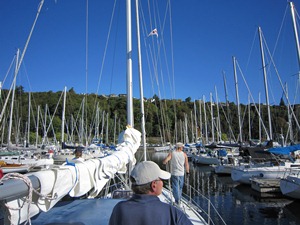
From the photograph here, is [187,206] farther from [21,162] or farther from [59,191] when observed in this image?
[21,162]

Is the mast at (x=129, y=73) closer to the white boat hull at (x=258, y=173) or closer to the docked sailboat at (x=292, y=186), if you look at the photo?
the docked sailboat at (x=292, y=186)

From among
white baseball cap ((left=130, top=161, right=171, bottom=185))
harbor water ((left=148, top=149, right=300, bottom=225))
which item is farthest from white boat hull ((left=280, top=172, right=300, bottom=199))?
white baseball cap ((left=130, top=161, right=171, bottom=185))

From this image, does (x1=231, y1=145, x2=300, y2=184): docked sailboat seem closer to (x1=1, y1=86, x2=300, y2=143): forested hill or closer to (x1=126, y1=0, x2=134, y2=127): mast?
(x1=1, y1=86, x2=300, y2=143): forested hill

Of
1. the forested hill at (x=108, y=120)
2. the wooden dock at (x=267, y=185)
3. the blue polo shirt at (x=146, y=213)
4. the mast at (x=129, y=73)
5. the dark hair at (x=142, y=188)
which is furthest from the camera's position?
the forested hill at (x=108, y=120)

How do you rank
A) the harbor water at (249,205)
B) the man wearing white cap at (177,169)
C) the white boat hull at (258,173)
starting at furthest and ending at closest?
the white boat hull at (258,173) < the harbor water at (249,205) < the man wearing white cap at (177,169)

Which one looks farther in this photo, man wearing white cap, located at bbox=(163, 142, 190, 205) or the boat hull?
the boat hull

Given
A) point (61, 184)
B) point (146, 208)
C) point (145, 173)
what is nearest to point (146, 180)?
point (145, 173)

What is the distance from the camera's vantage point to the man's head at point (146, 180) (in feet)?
7.50

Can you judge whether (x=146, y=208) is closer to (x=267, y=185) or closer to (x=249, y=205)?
(x=249, y=205)

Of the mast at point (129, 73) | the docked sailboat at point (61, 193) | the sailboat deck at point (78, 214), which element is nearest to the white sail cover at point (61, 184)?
the docked sailboat at point (61, 193)

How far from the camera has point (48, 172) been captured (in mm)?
2953

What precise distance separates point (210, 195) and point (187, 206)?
A: 1081 cm

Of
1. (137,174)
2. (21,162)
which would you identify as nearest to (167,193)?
(137,174)

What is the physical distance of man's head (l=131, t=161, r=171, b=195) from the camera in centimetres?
229
